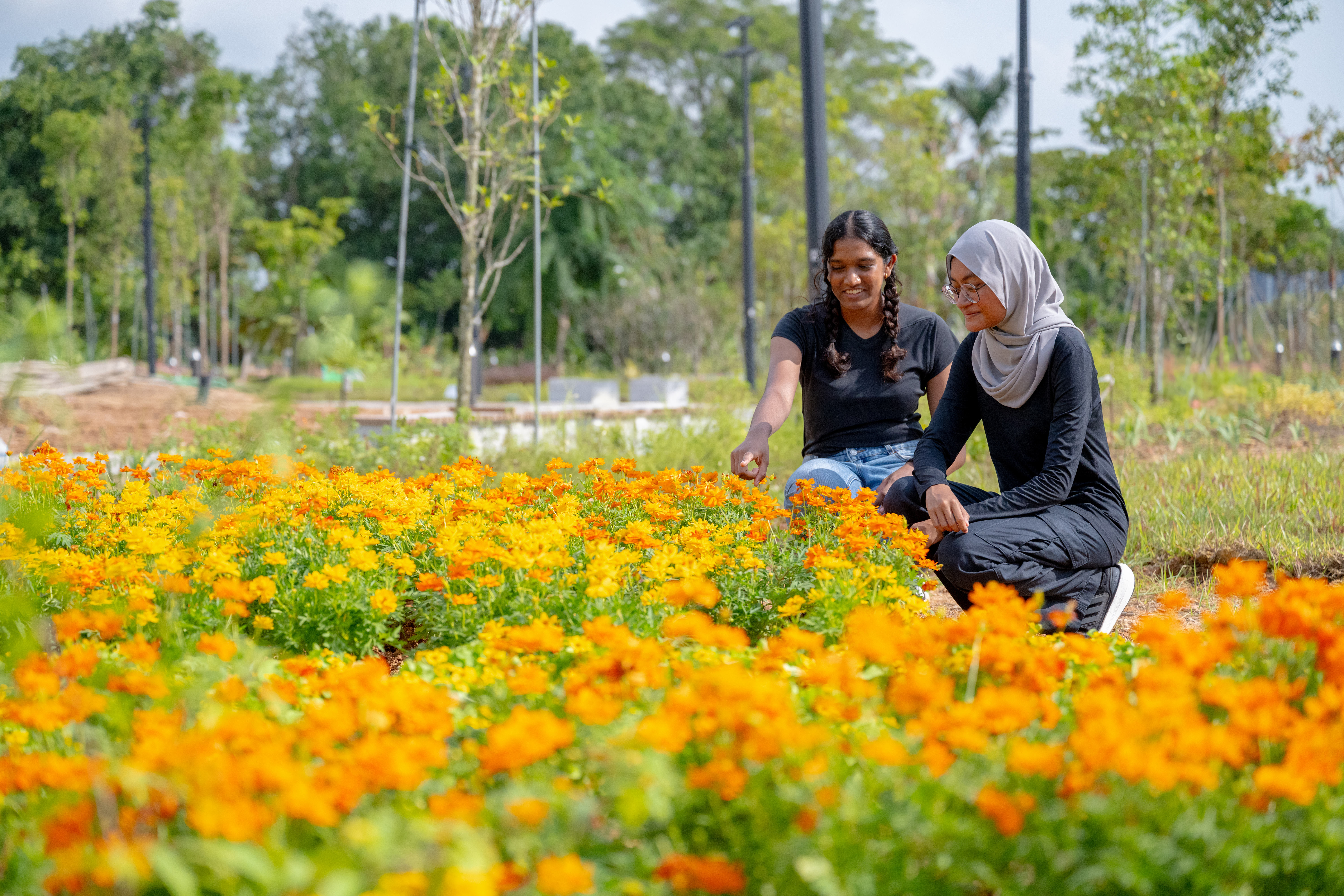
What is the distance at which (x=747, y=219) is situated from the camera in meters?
15.0

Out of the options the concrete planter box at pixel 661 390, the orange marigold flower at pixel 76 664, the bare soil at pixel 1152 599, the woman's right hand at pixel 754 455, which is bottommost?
the bare soil at pixel 1152 599

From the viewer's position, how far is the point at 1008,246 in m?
2.98

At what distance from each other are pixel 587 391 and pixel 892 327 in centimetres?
1198

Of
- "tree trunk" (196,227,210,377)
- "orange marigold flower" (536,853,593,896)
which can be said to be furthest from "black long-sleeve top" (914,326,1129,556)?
"tree trunk" (196,227,210,377)

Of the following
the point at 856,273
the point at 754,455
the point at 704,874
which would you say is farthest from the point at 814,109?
the point at 704,874

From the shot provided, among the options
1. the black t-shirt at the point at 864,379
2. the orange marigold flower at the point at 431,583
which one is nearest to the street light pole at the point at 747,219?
the black t-shirt at the point at 864,379

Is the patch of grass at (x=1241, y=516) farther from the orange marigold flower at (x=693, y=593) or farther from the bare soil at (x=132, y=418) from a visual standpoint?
the bare soil at (x=132, y=418)

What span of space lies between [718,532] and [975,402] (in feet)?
3.90

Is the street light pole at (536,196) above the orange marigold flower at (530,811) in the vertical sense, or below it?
above

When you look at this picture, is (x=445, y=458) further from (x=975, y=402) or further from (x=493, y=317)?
(x=493, y=317)

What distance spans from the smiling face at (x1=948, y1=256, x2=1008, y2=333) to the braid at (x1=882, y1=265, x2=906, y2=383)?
63 cm

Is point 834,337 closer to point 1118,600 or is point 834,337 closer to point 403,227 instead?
point 1118,600

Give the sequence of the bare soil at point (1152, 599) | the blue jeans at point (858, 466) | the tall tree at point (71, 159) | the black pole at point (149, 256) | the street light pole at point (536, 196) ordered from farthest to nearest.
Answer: the tall tree at point (71, 159)
the black pole at point (149, 256)
the street light pole at point (536, 196)
the bare soil at point (1152, 599)
the blue jeans at point (858, 466)

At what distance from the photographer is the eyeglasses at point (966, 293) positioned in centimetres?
302
